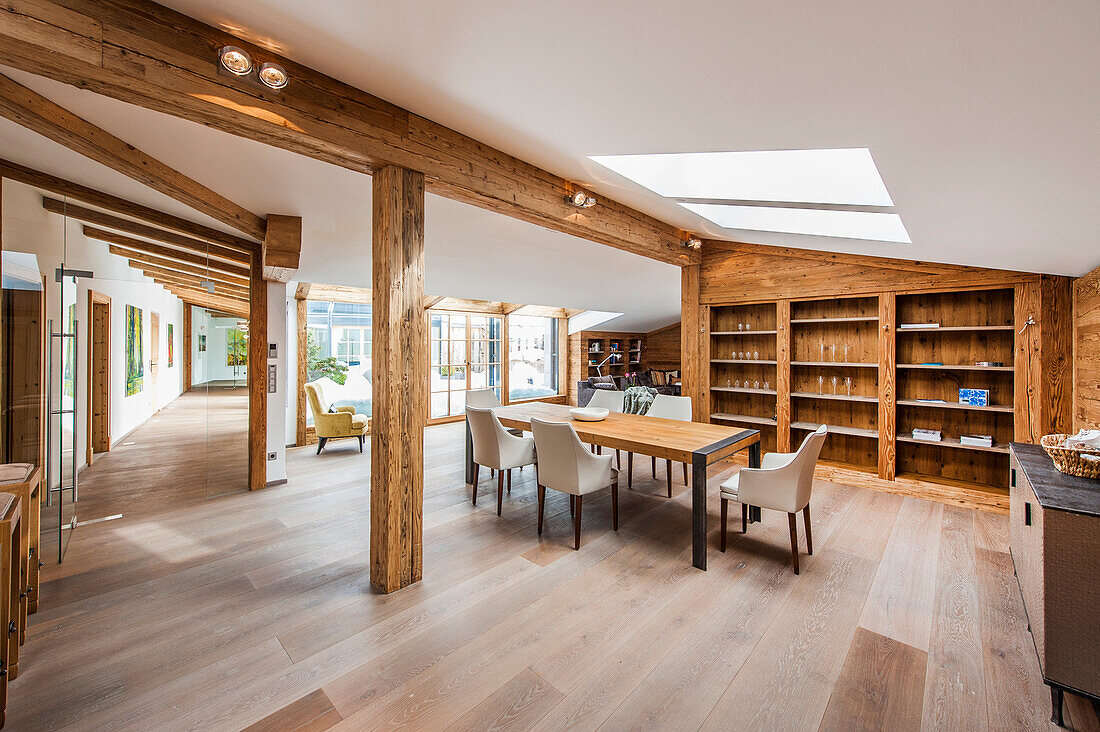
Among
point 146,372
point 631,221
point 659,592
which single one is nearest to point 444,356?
point 146,372

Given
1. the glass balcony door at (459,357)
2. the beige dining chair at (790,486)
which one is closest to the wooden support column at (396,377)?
the beige dining chair at (790,486)

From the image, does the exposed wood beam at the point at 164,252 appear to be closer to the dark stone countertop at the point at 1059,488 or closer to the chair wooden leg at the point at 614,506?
the chair wooden leg at the point at 614,506

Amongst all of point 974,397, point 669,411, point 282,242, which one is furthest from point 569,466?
point 974,397

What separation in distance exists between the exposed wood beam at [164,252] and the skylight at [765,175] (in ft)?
11.8

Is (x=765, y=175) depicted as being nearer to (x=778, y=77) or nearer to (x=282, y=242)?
(x=778, y=77)

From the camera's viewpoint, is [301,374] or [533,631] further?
[301,374]

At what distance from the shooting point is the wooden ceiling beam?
2633 mm

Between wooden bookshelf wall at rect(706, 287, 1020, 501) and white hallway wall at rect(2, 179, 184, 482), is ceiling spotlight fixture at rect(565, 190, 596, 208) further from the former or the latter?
white hallway wall at rect(2, 179, 184, 482)

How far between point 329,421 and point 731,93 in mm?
5484

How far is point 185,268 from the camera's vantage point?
14.2ft

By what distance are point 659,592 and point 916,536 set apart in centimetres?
212

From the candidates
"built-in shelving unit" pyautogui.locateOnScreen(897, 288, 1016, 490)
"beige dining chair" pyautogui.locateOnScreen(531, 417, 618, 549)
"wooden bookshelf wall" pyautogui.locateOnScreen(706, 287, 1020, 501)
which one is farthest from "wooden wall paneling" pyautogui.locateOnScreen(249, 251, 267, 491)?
"built-in shelving unit" pyautogui.locateOnScreen(897, 288, 1016, 490)

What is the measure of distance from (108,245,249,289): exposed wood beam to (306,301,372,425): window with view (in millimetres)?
2154

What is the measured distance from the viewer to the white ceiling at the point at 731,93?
1083 millimetres
